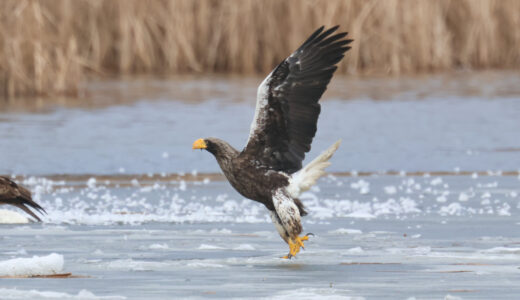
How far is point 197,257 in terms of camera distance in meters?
7.15

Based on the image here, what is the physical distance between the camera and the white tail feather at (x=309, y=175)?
7539 millimetres

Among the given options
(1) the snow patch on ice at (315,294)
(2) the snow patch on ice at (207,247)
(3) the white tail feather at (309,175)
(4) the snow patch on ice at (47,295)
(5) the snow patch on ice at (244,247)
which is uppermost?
(3) the white tail feather at (309,175)

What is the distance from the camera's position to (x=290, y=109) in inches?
314

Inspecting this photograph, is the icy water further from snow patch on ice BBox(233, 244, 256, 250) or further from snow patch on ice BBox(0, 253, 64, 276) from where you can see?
snow patch on ice BBox(0, 253, 64, 276)

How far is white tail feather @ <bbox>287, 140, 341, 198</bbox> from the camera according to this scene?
754 cm

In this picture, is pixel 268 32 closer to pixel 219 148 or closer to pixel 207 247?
pixel 219 148

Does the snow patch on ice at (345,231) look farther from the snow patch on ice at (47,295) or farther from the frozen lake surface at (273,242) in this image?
the snow patch on ice at (47,295)

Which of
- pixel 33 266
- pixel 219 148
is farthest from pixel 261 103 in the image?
pixel 33 266

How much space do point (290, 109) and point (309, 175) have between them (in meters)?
0.60

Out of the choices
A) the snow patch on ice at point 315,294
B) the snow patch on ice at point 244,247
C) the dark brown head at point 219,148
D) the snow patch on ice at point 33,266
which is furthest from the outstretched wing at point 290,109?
the snow patch on ice at point 315,294

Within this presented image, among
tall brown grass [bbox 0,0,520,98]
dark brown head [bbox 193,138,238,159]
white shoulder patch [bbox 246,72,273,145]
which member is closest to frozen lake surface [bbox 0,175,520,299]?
dark brown head [bbox 193,138,238,159]

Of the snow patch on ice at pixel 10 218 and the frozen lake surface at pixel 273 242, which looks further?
the snow patch on ice at pixel 10 218

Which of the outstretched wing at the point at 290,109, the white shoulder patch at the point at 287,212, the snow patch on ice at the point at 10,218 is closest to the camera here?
the white shoulder patch at the point at 287,212

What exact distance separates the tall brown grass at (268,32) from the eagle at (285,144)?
1503 centimetres
